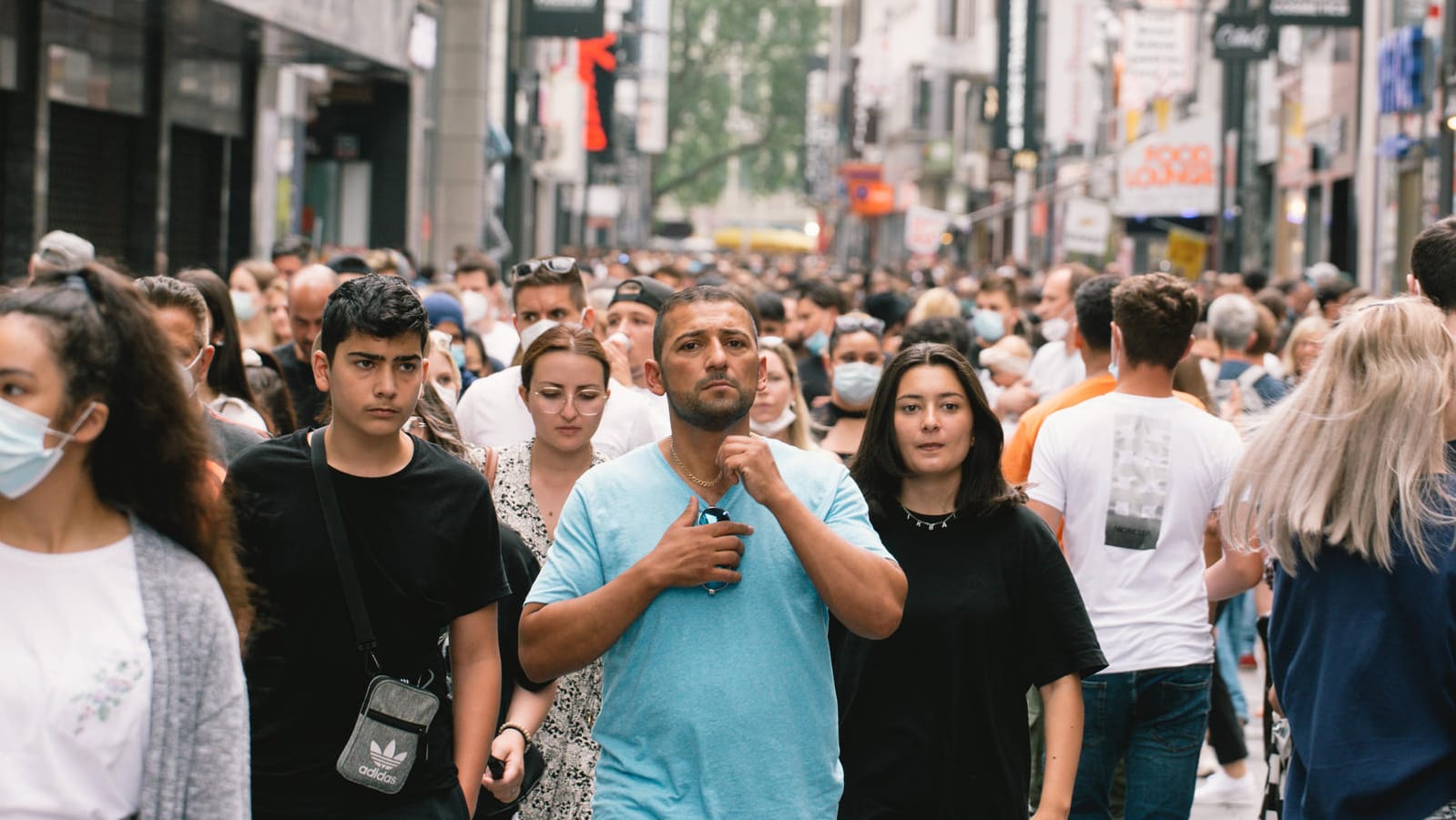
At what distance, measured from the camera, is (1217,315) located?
35.2 feet

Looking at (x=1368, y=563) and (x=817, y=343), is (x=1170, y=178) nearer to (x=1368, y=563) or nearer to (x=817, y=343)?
(x=817, y=343)

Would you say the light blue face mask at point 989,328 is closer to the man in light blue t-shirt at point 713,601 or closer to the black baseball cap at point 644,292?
the black baseball cap at point 644,292

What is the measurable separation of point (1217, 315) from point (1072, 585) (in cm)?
640

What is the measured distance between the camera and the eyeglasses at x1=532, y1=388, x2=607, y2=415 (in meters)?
5.77

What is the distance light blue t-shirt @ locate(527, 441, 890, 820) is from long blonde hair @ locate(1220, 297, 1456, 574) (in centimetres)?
92

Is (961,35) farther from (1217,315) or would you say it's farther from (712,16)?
(1217,315)

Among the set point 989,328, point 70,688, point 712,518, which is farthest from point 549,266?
point 989,328

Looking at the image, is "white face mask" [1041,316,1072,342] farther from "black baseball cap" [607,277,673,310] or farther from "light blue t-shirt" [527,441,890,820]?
"light blue t-shirt" [527,441,890,820]

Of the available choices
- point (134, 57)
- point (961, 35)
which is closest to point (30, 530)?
point (134, 57)

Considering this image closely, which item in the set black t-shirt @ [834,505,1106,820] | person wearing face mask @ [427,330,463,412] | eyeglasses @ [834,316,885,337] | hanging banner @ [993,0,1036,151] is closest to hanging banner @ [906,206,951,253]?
hanging banner @ [993,0,1036,151]

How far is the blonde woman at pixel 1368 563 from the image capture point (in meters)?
3.91

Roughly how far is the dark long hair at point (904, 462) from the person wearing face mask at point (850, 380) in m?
2.44

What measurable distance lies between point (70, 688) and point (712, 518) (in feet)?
4.21

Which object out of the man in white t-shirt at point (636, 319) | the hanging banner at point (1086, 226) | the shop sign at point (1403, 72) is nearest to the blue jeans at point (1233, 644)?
the man in white t-shirt at point (636, 319)
